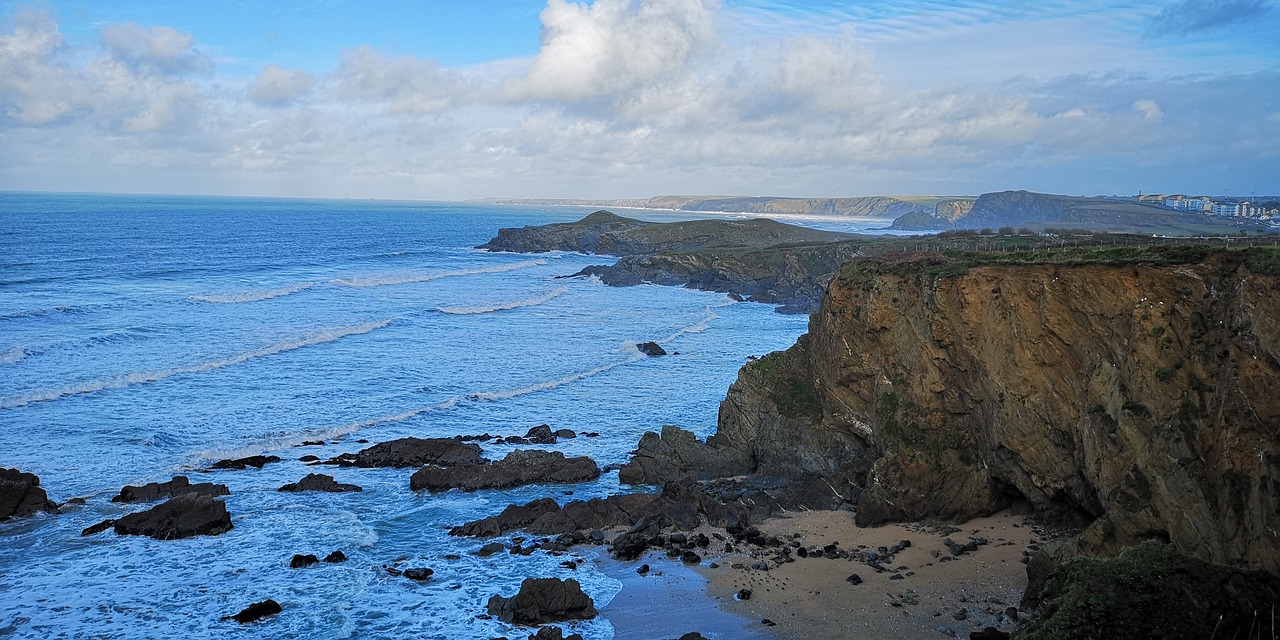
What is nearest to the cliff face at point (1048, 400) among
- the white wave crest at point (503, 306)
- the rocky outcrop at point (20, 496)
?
the rocky outcrop at point (20, 496)

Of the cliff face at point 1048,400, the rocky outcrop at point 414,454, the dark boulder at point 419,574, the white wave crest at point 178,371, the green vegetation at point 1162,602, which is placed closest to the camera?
the green vegetation at point 1162,602

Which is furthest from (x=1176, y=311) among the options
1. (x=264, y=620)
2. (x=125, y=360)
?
(x=125, y=360)

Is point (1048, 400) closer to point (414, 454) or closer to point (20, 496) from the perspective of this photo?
point (414, 454)

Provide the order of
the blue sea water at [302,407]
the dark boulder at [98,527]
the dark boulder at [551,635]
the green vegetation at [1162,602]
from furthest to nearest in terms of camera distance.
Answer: the dark boulder at [98,527] < the blue sea water at [302,407] < the dark boulder at [551,635] < the green vegetation at [1162,602]

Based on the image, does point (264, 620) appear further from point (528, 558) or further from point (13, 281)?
point (13, 281)

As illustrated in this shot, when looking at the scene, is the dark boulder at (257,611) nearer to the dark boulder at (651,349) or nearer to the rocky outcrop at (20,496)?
the rocky outcrop at (20,496)

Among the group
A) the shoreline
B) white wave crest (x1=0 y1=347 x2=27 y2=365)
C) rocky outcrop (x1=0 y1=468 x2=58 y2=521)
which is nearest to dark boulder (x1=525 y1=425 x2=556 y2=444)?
the shoreline
